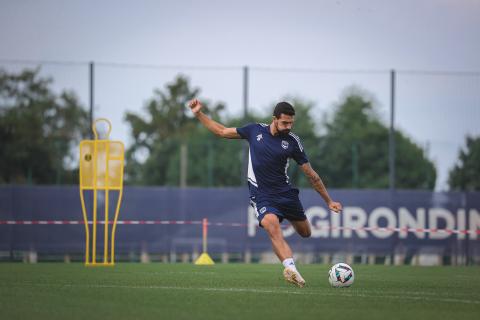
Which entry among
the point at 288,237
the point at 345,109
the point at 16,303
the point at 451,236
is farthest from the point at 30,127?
the point at 16,303

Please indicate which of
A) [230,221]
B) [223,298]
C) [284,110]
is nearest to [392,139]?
[230,221]

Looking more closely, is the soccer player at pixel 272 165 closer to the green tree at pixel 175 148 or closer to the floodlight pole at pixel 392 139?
the floodlight pole at pixel 392 139

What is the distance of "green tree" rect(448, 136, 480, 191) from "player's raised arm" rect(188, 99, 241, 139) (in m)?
14.4

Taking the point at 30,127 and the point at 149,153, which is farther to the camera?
the point at 149,153

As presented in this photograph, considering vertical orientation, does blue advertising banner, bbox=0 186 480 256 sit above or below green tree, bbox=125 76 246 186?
below

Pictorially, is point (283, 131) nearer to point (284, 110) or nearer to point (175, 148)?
point (284, 110)

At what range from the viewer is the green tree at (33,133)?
24891mm

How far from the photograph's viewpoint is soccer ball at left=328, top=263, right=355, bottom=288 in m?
10.8

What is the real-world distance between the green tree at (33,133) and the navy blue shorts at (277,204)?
43.5ft

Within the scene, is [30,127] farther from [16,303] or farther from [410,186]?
[16,303]

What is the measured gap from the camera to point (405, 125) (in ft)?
81.8

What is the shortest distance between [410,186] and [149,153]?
12375 millimetres

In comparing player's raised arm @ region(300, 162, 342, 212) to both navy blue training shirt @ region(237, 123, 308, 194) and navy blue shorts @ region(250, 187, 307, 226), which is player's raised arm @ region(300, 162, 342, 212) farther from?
navy blue shorts @ region(250, 187, 307, 226)

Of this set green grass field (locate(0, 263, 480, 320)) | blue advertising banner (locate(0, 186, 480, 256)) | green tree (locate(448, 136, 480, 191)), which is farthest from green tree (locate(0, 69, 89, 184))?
green grass field (locate(0, 263, 480, 320))
